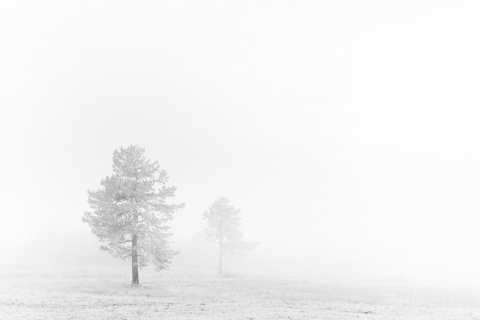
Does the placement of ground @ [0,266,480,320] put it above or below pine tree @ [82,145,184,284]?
below

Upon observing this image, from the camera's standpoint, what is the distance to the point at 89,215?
35844mm

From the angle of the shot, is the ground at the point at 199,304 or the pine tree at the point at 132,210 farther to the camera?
the pine tree at the point at 132,210

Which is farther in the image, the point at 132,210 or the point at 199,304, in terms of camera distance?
the point at 132,210

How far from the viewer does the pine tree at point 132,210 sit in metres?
35.4

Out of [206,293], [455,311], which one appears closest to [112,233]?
[206,293]

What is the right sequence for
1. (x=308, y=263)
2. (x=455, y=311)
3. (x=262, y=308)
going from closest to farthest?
(x=262, y=308) → (x=455, y=311) → (x=308, y=263)

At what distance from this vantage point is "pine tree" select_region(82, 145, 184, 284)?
35.4 meters

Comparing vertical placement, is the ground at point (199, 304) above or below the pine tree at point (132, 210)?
below

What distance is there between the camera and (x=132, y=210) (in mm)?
35562

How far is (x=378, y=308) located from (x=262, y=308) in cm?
908

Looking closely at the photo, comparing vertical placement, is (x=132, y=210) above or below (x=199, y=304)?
above

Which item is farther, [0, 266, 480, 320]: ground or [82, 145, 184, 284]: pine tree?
[82, 145, 184, 284]: pine tree

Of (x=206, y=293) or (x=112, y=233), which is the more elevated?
(x=112, y=233)

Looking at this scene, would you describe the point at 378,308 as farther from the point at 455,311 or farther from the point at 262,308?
the point at 262,308
